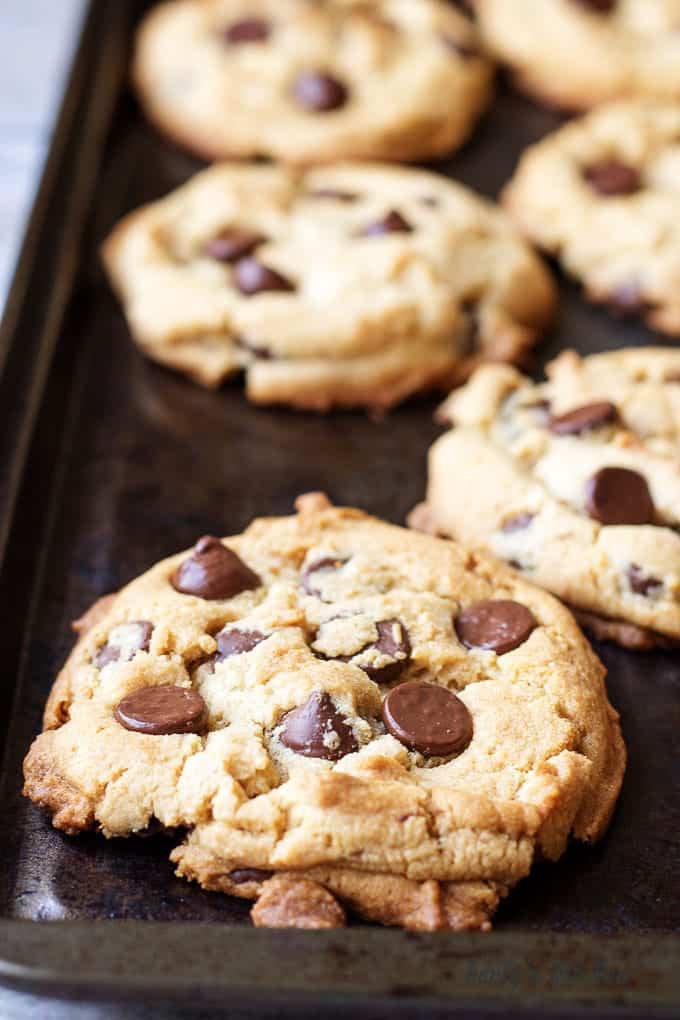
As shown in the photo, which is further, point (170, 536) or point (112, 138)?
point (112, 138)

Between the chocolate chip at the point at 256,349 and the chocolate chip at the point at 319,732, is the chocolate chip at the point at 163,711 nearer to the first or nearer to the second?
the chocolate chip at the point at 319,732

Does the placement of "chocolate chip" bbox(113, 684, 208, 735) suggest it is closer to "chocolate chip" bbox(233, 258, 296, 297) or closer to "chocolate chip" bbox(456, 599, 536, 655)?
"chocolate chip" bbox(456, 599, 536, 655)

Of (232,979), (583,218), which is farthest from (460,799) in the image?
(583,218)

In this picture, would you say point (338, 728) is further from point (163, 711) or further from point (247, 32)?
point (247, 32)

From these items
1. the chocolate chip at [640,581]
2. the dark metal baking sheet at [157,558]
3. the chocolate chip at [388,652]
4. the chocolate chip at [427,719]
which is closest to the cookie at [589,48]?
the dark metal baking sheet at [157,558]

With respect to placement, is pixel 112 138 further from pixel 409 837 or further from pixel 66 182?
pixel 409 837

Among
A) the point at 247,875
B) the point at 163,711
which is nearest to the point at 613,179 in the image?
the point at 163,711

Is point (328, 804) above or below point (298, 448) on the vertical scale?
above
